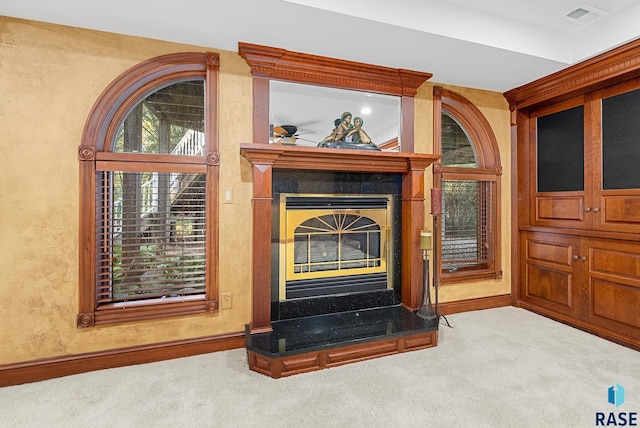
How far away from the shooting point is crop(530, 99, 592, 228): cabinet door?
2928 millimetres

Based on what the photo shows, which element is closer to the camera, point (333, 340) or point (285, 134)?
point (333, 340)

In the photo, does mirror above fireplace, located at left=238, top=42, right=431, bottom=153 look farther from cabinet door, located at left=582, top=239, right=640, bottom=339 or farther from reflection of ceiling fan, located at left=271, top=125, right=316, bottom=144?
cabinet door, located at left=582, top=239, right=640, bottom=339

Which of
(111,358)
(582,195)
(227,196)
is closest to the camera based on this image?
(111,358)

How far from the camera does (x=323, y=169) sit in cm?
267

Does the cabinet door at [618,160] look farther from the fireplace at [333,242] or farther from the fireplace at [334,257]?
the fireplace at [333,242]

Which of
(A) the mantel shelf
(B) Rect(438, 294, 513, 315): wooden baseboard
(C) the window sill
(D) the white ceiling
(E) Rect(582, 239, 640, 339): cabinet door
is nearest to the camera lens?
(D) the white ceiling

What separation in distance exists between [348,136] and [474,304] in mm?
2294

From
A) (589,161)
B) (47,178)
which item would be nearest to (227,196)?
(47,178)

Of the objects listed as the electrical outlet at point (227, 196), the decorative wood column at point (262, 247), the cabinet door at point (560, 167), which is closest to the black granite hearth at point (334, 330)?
the decorative wood column at point (262, 247)

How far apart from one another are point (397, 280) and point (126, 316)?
2343 mm

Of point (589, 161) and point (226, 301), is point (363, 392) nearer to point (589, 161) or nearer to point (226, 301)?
point (226, 301)

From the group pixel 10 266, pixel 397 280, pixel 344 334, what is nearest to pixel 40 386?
pixel 10 266

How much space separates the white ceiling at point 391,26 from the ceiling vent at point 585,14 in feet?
0.06

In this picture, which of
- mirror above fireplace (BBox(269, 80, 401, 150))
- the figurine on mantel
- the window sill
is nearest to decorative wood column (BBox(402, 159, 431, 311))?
mirror above fireplace (BBox(269, 80, 401, 150))
